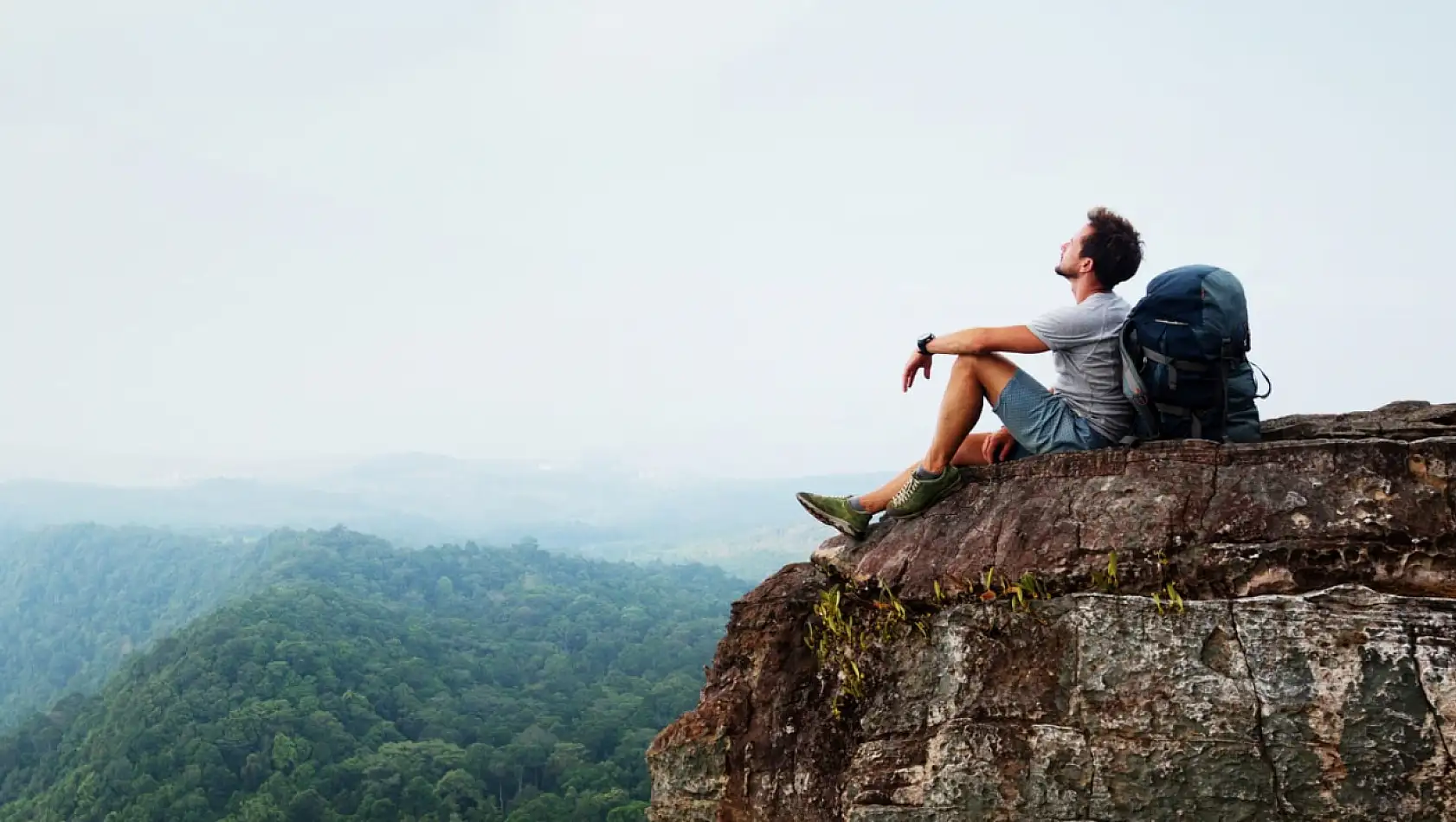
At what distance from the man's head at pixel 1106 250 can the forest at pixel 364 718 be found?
52.4 meters

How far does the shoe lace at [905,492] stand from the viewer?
665cm

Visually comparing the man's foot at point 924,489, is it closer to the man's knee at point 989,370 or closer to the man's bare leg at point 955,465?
the man's bare leg at point 955,465

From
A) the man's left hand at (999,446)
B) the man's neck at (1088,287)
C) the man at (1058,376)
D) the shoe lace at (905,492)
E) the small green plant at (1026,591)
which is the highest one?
the man's neck at (1088,287)

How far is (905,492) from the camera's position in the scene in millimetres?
6742

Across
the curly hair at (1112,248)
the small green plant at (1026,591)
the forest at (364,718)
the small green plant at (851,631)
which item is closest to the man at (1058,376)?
the curly hair at (1112,248)

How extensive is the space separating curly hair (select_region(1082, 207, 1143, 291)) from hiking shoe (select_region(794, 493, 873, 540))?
2332mm

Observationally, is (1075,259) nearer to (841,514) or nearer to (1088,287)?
(1088,287)

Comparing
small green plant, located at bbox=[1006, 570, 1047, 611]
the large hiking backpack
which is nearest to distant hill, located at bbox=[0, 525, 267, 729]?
small green plant, located at bbox=[1006, 570, 1047, 611]

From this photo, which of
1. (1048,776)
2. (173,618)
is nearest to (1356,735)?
(1048,776)

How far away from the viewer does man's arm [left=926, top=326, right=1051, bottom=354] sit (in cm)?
609

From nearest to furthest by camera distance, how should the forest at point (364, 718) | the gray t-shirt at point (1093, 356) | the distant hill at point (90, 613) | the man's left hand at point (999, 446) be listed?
the gray t-shirt at point (1093, 356) < the man's left hand at point (999, 446) < the forest at point (364, 718) < the distant hill at point (90, 613)

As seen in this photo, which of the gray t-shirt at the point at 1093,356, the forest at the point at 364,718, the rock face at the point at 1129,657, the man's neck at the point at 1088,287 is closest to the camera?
the rock face at the point at 1129,657

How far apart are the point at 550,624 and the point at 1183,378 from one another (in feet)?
431

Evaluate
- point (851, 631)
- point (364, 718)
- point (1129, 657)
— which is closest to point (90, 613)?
point (364, 718)
